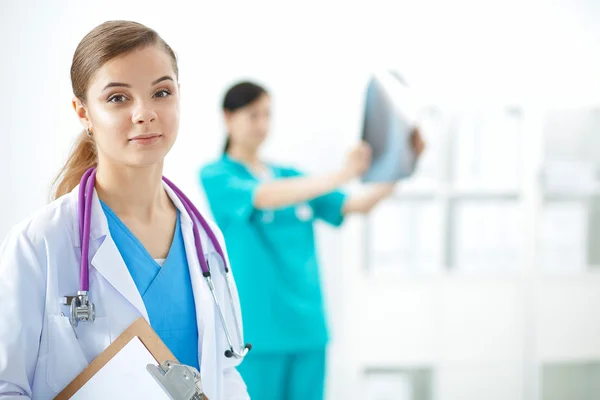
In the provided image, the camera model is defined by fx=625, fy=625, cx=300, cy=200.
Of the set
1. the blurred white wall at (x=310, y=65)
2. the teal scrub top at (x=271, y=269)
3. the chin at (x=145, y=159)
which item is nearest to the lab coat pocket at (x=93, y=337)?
the chin at (x=145, y=159)

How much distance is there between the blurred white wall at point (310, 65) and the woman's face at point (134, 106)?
1.74m

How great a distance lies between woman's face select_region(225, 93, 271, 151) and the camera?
7.15 feet

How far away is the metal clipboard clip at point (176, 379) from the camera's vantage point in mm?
902

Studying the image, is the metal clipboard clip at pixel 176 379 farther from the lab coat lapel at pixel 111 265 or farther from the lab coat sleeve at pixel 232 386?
the lab coat sleeve at pixel 232 386

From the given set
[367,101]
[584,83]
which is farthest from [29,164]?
[584,83]

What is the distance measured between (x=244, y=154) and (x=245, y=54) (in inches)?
29.8

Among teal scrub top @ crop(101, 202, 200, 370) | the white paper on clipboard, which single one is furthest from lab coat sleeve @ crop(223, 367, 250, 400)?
the white paper on clipboard

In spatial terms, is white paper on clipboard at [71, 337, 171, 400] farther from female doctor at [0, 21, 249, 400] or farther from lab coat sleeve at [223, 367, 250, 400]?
lab coat sleeve at [223, 367, 250, 400]

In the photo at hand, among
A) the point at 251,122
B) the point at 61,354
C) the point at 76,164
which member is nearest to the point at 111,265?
the point at 61,354

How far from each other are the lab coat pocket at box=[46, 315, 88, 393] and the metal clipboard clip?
104mm

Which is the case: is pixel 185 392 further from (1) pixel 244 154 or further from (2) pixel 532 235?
(2) pixel 532 235

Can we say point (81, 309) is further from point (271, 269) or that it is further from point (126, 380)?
point (271, 269)

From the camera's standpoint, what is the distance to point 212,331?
103 centimetres

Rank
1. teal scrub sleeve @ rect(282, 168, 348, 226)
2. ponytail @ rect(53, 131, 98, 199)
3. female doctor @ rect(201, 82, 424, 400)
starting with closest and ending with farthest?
ponytail @ rect(53, 131, 98, 199) < female doctor @ rect(201, 82, 424, 400) < teal scrub sleeve @ rect(282, 168, 348, 226)
